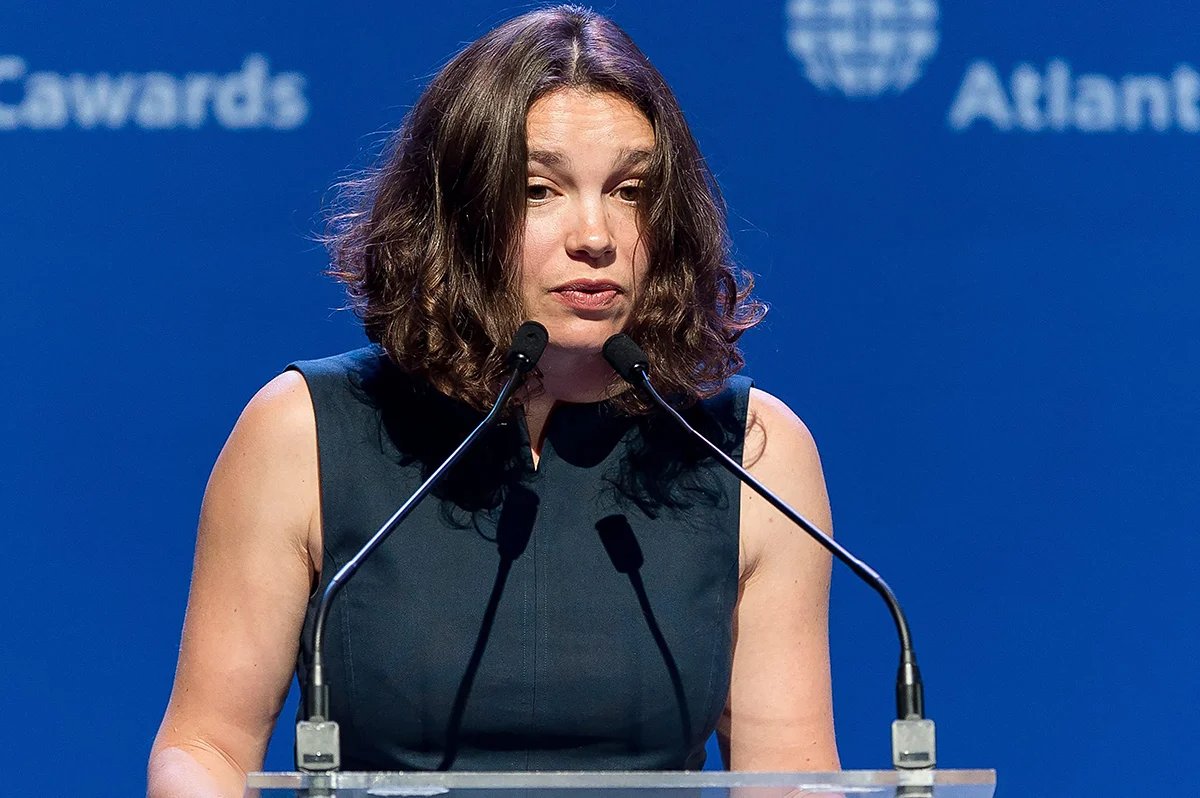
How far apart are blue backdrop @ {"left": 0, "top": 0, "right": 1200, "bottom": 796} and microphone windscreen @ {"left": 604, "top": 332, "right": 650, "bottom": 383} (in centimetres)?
73

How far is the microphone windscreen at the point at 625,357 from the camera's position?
1235 mm

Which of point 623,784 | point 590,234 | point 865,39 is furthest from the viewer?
point 865,39

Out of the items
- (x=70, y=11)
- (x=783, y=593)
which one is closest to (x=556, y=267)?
(x=783, y=593)

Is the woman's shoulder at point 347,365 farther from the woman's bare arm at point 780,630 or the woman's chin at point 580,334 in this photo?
the woman's bare arm at point 780,630

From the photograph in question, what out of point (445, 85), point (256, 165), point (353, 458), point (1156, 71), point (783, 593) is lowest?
point (783, 593)

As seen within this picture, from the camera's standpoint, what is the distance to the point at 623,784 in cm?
90

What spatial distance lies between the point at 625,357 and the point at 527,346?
8 centimetres

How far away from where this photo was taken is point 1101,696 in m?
2.03

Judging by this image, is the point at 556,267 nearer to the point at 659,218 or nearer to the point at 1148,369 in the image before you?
the point at 659,218

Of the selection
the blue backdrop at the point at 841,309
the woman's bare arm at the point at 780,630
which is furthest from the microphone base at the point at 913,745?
the blue backdrop at the point at 841,309

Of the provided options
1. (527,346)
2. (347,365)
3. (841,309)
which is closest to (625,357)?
(527,346)

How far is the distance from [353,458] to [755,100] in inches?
32.4

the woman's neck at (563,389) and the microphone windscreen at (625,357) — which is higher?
the woman's neck at (563,389)

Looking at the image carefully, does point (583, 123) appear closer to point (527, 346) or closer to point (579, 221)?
point (579, 221)
